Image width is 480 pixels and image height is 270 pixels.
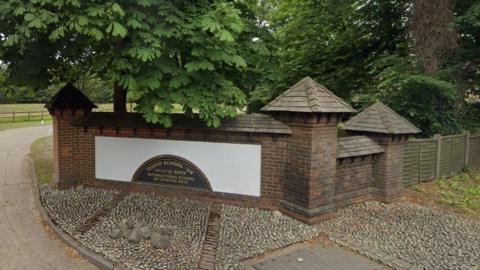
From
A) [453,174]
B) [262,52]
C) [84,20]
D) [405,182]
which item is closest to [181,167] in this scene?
[262,52]

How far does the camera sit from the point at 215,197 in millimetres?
6875

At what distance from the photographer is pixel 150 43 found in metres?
5.29

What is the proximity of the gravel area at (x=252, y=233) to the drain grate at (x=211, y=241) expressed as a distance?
84 mm

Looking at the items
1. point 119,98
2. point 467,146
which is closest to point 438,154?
point 467,146

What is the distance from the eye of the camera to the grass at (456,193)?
717 centimetres

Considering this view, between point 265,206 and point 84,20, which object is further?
point 265,206

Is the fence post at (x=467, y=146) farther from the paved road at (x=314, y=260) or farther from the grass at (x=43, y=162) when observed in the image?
the grass at (x=43, y=162)

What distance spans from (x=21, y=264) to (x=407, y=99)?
412 inches

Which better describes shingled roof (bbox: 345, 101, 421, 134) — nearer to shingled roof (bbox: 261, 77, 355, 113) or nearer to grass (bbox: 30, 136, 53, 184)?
shingled roof (bbox: 261, 77, 355, 113)

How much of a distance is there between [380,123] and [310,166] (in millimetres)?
2602

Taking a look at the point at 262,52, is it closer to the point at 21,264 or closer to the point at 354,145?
the point at 354,145

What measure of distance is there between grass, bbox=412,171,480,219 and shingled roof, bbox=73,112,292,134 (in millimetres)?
4316

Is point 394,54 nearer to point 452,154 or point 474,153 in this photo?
point 452,154

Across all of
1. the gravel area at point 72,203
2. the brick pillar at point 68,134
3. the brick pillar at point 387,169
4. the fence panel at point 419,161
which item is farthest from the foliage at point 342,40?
the gravel area at point 72,203
